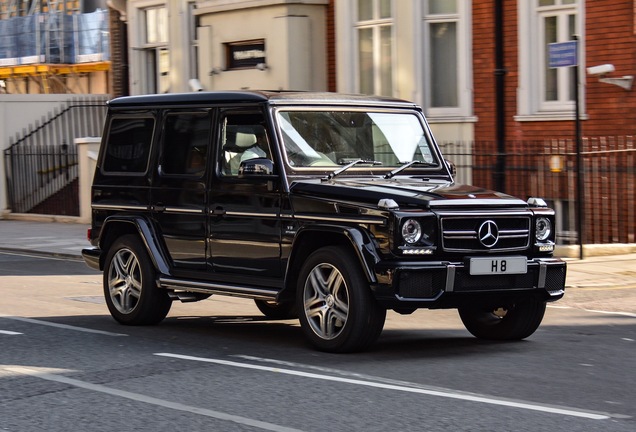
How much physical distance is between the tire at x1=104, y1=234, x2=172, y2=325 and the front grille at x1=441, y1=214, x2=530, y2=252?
3.02 meters

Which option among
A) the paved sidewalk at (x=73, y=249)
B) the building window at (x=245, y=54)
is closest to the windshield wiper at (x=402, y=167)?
the paved sidewalk at (x=73, y=249)

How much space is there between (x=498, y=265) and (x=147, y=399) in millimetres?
2794

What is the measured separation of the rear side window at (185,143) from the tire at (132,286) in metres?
0.76

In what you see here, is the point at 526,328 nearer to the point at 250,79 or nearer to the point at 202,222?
the point at 202,222

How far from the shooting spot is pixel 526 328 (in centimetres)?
981

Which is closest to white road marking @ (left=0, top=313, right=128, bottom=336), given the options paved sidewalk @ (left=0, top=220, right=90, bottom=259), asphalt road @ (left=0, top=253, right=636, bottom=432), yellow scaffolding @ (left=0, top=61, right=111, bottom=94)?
asphalt road @ (left=0, top=253, right=636, bottom=432)

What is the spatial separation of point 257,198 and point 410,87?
1158cm

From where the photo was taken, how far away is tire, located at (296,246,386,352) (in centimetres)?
883

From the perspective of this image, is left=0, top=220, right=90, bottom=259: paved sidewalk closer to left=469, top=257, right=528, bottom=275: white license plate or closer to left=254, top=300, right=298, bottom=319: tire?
left=254, top=300, right=298, bottom=319: tire

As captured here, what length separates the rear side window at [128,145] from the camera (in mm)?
11195

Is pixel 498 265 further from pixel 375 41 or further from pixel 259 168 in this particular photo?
pixel 375 41

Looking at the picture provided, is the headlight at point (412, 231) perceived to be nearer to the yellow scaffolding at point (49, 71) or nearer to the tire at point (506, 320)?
the tire at point (506, 320)

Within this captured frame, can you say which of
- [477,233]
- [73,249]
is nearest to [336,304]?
[477,233]

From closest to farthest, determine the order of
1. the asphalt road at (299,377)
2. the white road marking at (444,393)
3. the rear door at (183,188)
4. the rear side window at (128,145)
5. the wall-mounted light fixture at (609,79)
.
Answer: the asphalt road at (299,377), the white road marking at (444,393), the rear door at (183,188), the rear side window at (128,145), the wall-mounted light fixture at (609,79)
